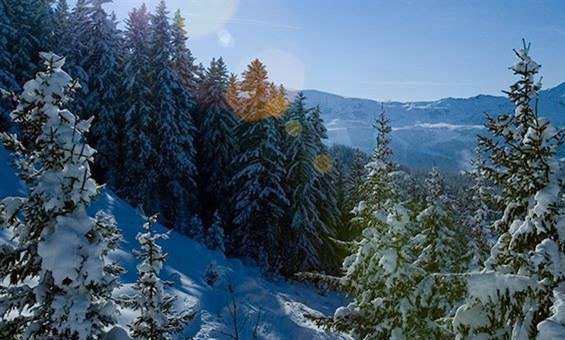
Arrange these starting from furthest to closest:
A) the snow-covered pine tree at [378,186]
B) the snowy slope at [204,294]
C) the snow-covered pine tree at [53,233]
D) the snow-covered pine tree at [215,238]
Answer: the snow-covered pine tree at [215,238] → the snowy slope at [204,294] → the snow-covered pine tree at [378,186] → the snow-covered pine tree at [53,233]

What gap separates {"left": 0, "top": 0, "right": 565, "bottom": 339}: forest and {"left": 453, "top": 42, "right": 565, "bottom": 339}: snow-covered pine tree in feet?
0.07

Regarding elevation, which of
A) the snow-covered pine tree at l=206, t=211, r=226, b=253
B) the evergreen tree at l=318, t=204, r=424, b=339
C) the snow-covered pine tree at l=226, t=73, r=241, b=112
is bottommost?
the snow-covered pine tree at l=206, t=211, r=226, b=253

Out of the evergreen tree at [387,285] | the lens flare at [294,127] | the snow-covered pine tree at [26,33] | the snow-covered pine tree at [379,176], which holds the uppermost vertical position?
the snow-covered pine tree at [26,33]

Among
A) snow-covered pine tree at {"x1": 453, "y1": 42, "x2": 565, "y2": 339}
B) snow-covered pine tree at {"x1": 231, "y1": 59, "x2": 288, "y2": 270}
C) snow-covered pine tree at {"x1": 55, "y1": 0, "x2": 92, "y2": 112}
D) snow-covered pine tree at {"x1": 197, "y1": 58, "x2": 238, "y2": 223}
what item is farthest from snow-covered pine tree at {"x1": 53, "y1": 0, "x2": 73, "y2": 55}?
snow-covered pine tree at {"x1": 453, "y1": 42, "x2": 565, "y2": 339}

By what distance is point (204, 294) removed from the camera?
1892cm

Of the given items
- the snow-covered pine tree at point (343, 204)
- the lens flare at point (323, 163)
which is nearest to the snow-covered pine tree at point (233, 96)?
the lens flare at point (323, 163)

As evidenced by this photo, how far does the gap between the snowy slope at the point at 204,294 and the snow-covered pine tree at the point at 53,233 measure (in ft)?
25.2

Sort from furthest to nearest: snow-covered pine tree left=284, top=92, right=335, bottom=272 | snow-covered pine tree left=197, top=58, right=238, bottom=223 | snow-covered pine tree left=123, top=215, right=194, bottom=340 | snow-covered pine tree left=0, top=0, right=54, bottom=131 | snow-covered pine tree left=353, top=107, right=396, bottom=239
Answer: snow-covered pine tree left=197, top=58, right=238, bottom=223
snow-covered pine tree left=284, top=92, right=335, bottom=272
snow-covered pine tree left=0, top=0, right=54, bottom=131
snow-covered pine tree left=353, top=107, right=396, bottom=239
snow-covered pine tree left=123, top=215, right=194, bottom=340

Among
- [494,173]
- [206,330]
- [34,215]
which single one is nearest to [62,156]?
[34,215]

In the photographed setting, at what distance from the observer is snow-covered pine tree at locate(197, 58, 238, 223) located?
3688 cm

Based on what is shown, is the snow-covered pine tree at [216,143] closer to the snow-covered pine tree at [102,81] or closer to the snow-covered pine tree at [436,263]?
the snow-covered pine tree at [102,81]

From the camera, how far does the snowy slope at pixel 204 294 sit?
16.9m

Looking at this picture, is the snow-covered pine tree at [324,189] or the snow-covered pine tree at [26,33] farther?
the snow-covered pine tree at [324,189]

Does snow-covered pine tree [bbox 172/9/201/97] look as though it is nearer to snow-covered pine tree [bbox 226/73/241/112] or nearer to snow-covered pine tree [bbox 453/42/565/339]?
snow-covered pine tree [bbox 226/73/241/112]
